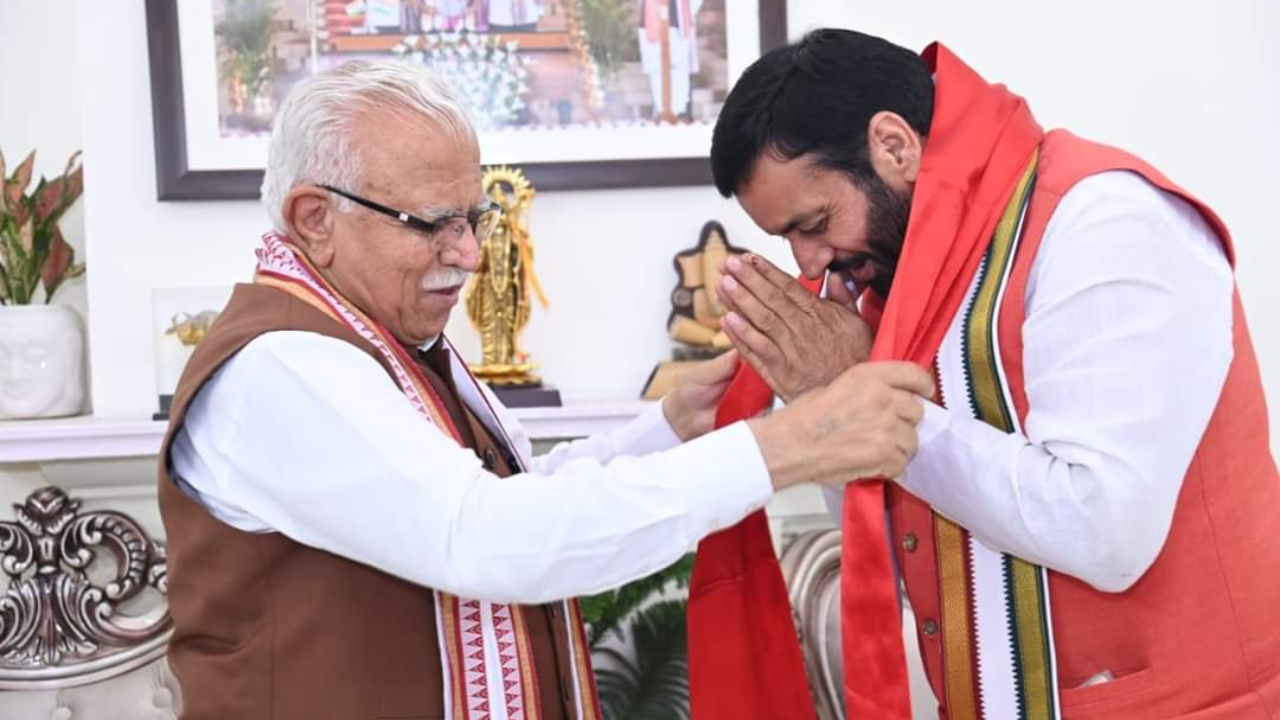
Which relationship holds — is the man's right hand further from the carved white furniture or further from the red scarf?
the carved white furniture

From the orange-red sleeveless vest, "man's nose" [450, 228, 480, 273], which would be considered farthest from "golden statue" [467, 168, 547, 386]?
the orange-red sleeveless vest

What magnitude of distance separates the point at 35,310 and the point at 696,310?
1.42 m

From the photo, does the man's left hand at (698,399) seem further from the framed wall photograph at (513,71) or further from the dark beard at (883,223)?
the framed wall photograph at (513,71)

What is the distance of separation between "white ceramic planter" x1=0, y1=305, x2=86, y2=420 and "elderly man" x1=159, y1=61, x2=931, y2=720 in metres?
1.50

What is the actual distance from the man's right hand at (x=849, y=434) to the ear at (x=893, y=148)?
291 millimetres

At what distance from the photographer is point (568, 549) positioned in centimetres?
140

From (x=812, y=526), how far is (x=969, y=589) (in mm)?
1612

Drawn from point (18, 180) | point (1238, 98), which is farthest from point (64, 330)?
point (1238, 98)

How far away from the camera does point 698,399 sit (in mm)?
2016

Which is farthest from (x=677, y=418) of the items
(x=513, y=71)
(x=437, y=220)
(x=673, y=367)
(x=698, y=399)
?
(x=513, y=71)

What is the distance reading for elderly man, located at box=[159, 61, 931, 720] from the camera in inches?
55.4

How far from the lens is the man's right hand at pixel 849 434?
145cm

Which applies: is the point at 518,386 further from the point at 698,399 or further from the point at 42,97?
the point at 42,97

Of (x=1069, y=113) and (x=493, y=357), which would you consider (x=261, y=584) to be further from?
(x=1069, y=113)
